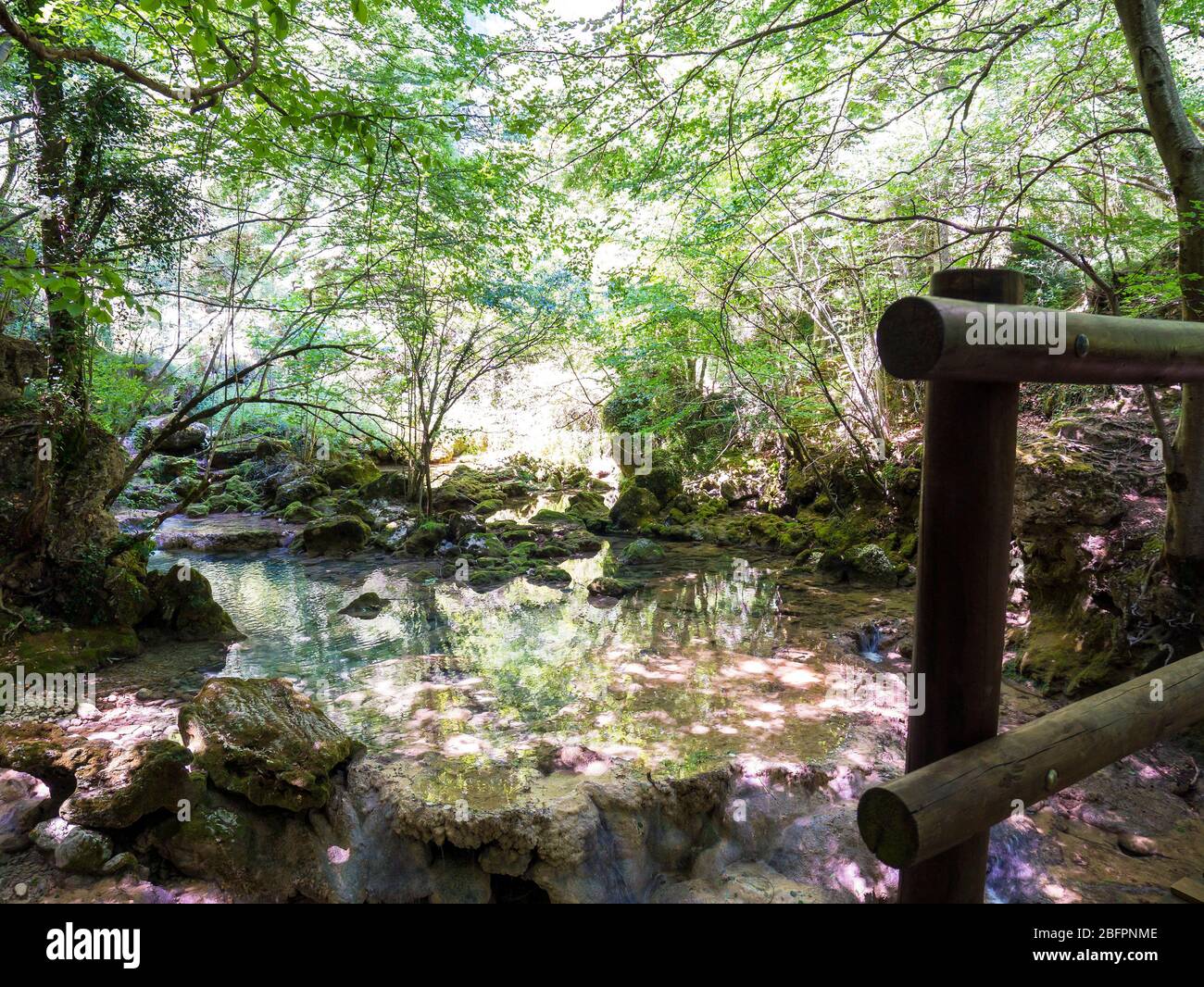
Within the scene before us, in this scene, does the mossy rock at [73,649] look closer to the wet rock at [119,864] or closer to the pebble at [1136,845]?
the wet rock at [119,864]

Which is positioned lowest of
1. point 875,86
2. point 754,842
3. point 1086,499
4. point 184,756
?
point 754,842

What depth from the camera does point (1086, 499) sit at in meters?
5.98

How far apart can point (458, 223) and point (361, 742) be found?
25.7 feet

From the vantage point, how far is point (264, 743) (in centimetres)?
411

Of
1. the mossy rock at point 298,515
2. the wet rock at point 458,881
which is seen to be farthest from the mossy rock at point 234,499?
the wet rock at point 458,881

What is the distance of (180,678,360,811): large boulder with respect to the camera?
3.90 metres

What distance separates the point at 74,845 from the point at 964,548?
4494 millimetres

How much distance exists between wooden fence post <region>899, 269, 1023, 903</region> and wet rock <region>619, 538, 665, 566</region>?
8.61 meters

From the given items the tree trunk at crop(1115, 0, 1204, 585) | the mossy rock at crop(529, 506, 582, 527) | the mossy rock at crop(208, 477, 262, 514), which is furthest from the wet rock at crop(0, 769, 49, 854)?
the mossy rock at crop(208, 477, 262, 514)

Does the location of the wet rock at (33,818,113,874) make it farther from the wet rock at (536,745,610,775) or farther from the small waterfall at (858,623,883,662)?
the small waterfall at (858,623,883,662)
